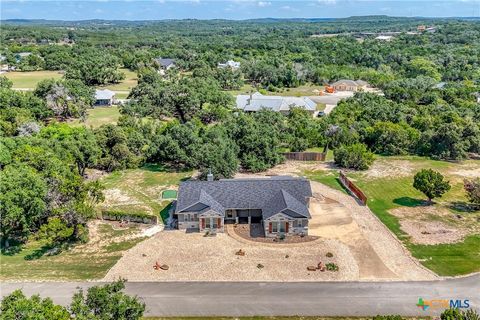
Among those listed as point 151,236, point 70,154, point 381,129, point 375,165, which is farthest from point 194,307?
point 381,129

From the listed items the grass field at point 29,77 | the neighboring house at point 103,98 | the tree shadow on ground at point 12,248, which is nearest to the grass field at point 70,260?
the tree shadow on ground at point 12,248

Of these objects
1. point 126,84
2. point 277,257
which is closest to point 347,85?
point 126,84

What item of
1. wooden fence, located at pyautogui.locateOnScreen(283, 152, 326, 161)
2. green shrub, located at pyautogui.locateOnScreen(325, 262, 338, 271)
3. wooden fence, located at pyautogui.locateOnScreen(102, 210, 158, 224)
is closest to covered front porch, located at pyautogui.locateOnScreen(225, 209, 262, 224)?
wooden fence, located at pyautogui.locateOnScreen(102, 210, 158, 224)

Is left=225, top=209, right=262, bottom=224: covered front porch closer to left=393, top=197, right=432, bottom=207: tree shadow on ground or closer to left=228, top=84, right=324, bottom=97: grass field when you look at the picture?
left=393, top=197, right=432, bottom=207: tree shadow on ground

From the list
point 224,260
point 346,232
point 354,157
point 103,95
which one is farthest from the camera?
point 103,95

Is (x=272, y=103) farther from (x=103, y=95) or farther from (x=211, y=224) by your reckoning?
(x=211, y=224)

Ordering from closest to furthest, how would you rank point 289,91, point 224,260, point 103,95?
1. point 224,260
2. point 103,95
3. point 289,91

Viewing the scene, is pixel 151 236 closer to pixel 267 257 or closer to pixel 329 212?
pixel 267 257
